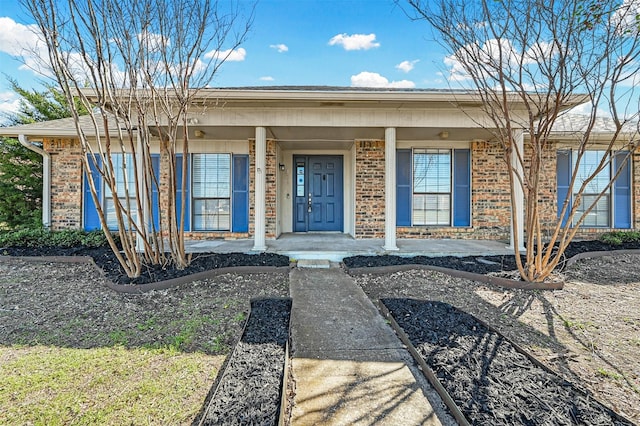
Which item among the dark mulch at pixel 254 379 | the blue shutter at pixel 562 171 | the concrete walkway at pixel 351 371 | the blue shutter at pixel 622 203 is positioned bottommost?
the concrete walkway at pixel 351 371

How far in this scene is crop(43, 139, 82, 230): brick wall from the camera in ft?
24.8

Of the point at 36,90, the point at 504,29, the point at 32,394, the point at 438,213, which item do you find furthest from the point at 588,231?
the point at 36,90

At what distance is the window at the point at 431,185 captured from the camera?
7.80 m

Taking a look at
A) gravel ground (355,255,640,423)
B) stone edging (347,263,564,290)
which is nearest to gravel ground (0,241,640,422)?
gravel ground (355,255,640,423)

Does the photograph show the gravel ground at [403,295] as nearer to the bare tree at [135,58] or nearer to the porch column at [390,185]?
the bare tree at [135,58]

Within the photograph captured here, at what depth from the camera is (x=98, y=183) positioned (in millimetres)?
7703

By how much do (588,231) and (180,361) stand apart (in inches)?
379

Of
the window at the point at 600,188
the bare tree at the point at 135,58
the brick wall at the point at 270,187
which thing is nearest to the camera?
the bare tree at the point at 135,58

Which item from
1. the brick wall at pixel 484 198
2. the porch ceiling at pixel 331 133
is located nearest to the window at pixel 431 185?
the brick wall at pixel 484 198

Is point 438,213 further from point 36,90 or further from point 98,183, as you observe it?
point 36,90

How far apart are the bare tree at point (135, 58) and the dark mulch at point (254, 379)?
2.37m

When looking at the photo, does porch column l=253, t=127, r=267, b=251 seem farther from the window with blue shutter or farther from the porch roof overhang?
the window with blue shutter

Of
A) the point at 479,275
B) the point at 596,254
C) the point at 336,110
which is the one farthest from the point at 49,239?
the point at 596,254

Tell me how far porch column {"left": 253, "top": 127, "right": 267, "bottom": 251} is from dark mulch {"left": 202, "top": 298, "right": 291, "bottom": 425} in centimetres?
298
